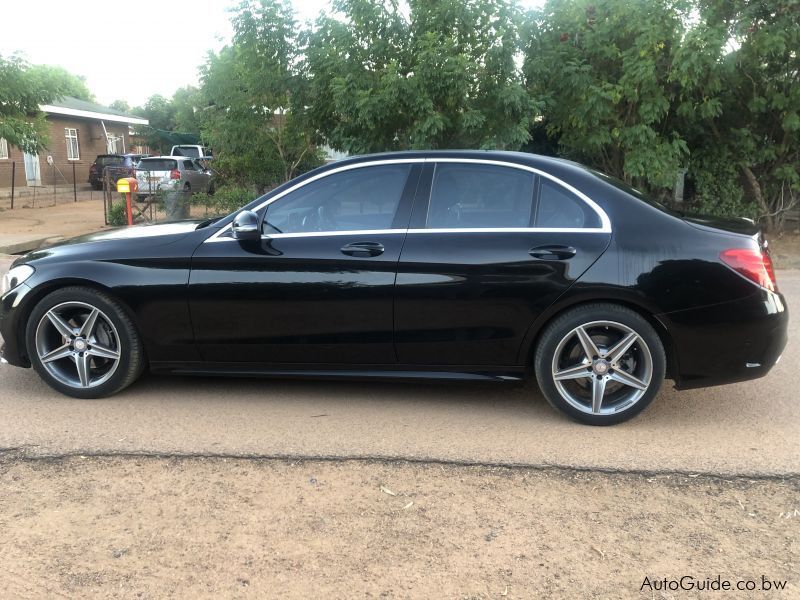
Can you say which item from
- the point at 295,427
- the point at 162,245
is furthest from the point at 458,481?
the point at 162,245

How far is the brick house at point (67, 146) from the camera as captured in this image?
85.0 ft

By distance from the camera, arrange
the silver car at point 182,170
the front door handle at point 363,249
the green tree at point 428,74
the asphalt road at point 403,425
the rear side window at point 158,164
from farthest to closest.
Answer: the rear side window at point 158,164 < the silver car at point 182,170 < the green tree at point 428,74 < the front door handle at point 363,249 < the asphalt road at point 403,425

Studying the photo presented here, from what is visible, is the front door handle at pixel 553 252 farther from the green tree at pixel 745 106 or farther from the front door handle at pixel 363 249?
the green tree at pixel 745 106

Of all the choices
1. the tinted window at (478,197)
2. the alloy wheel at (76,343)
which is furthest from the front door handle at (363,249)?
the alloy wheel at (76,343)

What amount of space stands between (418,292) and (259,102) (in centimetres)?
1015

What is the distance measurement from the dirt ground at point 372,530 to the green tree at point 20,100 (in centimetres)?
1550

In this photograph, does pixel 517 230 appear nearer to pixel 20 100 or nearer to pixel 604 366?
pixel 604 366

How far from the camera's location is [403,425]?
4.18 m

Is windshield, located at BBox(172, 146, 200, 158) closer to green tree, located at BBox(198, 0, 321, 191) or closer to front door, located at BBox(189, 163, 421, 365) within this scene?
green tree, located at BBox(198, 0, 321, 191)

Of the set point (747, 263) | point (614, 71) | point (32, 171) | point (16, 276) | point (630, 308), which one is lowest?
point (630, 308)

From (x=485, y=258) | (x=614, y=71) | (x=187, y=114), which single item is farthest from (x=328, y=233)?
(x=187, y=114)

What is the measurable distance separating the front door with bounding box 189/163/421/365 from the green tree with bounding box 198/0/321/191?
317 inches

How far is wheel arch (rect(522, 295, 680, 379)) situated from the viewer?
4.00 metres

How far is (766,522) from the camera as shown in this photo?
3.06 metres
